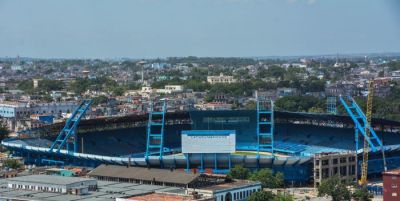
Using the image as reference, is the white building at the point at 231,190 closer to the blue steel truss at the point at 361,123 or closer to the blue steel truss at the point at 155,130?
the blue steel truss at the point at 361,123

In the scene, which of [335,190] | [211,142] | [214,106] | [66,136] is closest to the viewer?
[335,190]

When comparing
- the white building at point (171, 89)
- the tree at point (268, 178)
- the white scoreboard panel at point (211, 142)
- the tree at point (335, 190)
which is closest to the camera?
the tree at point (335, 190)

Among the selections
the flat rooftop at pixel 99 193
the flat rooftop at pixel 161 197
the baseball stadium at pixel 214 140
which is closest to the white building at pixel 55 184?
the flat rooftop at pixel 99 193

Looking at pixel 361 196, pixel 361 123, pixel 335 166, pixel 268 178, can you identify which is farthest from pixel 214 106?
pixel 361 196

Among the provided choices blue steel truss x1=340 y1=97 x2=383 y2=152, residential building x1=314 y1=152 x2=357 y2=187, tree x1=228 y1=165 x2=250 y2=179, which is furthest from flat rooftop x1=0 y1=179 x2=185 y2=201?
blue steel truss x1=340 y1=97 x2=383 y2=152

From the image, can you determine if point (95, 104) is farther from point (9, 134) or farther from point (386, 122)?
point (386, 122)

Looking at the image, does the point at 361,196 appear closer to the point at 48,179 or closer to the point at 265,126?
the point at 48,179

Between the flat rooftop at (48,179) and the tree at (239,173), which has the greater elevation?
the flat rooftop at (48,179)
